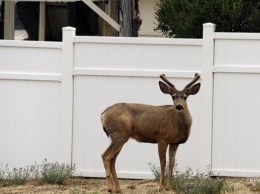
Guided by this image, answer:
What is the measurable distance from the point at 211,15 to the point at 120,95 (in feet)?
9.25

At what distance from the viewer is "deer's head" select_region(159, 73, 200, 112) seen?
40.1 feet

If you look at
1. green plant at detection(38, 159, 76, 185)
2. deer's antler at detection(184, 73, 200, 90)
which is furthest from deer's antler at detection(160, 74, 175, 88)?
green plant at detection(38, 159, 76, 185)

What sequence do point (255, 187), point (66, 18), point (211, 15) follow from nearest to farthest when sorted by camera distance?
1. point (255, 187)
2. point (211, 15)
3. point (66, 18)

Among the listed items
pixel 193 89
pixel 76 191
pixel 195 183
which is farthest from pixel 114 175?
pixel 193 89

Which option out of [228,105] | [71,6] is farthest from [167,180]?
[71,6]

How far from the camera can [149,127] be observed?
12.5 metres

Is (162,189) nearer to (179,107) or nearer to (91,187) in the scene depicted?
(179,107)

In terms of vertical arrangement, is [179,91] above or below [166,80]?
below

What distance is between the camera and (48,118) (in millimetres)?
13906

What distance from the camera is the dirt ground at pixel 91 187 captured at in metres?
12.6

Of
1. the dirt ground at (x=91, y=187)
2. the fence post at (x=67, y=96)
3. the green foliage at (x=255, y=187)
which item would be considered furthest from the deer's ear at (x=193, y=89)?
the fence post at (x=67, y=96)

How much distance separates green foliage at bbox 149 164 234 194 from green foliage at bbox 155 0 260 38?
10.6 ft

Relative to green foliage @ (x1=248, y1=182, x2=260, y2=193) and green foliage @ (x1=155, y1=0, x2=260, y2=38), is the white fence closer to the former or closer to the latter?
green foliage @ (x1=248, y1=182, x2=260, y2=193)

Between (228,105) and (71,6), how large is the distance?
29.3 ft
